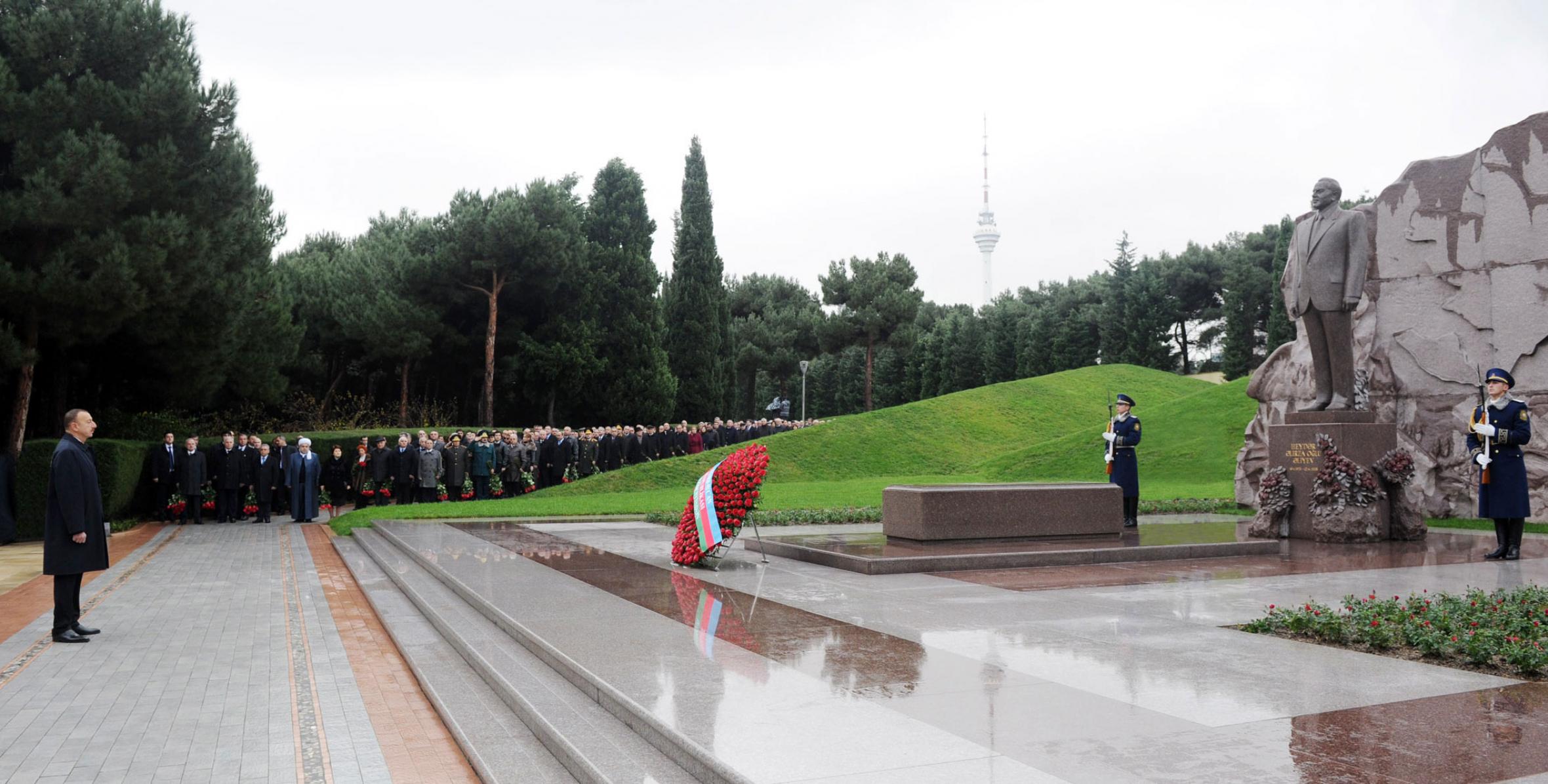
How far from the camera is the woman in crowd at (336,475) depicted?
21.9 m

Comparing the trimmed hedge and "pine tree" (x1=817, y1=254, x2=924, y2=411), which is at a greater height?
"pine tree" (x1=817, y1=254, x2=924, y2=411)

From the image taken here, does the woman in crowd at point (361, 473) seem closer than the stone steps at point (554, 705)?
No

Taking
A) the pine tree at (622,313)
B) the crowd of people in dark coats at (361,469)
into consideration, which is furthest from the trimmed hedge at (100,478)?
the pine tree at (622,313)

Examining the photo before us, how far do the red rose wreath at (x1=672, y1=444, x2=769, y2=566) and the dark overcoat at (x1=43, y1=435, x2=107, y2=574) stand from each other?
4.73 meters

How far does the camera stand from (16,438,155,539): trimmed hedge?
49.6 feet

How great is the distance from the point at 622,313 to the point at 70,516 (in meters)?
33.9

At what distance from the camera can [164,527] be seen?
1758cm

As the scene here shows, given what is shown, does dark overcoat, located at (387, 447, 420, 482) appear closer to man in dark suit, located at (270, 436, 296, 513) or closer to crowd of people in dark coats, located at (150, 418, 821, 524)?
crowd of people in dark coats, located at (150, 418, 821, 524)

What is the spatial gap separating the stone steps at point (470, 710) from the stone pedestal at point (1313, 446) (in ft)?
31.2

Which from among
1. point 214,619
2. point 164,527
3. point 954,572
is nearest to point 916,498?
point 954,572

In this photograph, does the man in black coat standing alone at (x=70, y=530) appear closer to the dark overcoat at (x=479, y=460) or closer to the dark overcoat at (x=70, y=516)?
the dark overcoat at (x=70, y=516)

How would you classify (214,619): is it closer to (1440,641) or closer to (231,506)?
(1440,641)

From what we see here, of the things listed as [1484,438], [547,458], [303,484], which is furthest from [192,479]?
[1484,438]

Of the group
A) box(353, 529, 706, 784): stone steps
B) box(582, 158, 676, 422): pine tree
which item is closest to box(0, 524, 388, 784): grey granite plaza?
box(353, 529, 706, 784): stone steps
